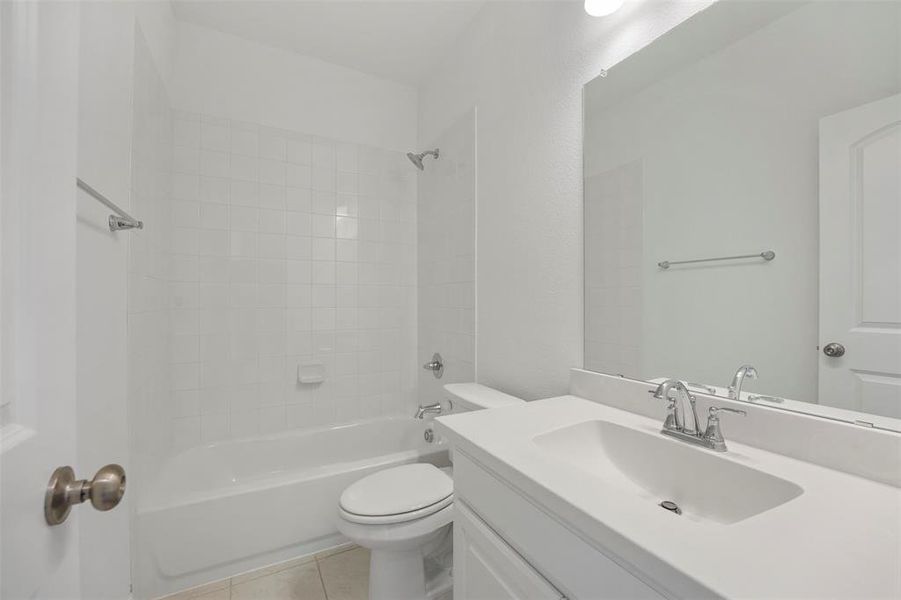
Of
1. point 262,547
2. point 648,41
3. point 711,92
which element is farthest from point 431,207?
point 262,547

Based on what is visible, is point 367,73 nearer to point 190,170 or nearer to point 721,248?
point 190,170

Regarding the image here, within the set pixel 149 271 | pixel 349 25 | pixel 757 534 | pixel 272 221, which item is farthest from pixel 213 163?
pixel 757 534

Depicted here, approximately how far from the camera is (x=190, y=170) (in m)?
1.94

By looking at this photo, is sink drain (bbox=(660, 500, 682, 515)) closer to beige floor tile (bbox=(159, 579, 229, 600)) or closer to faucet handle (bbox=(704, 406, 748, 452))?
faucet handle (bbox=(704, 406, 748, 452))

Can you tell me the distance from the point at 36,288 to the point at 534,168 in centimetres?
143

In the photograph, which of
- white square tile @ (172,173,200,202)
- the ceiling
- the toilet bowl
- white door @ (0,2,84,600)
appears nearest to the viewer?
white door @ (0,2,84,600)

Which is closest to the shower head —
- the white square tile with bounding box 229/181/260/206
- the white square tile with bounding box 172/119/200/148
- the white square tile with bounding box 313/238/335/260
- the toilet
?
the white square tile with bounding box 313/238/335/260

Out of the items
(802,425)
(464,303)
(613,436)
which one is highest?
(464,303)

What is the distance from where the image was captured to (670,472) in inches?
32.6

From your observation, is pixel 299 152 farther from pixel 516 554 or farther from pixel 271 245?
pixel 516 554

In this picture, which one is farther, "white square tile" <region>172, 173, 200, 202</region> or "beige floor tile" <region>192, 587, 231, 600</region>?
"white square tile" <region>172, 173, 200, 202</region>

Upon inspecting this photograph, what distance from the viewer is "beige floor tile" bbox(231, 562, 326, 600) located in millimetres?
1439

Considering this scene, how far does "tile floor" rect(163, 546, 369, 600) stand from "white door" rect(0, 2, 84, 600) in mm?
1291

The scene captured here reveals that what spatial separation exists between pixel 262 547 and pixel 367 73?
2635mm
